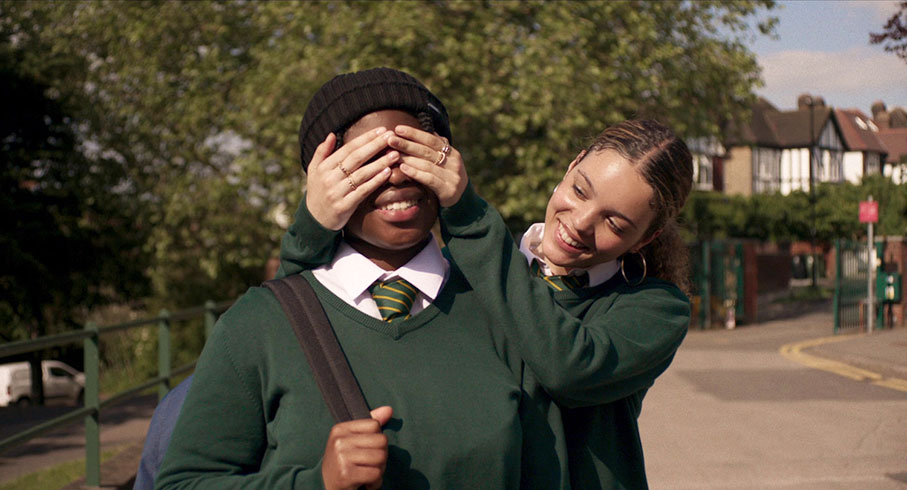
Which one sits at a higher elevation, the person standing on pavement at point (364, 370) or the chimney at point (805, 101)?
the chimney at point (805, 101)

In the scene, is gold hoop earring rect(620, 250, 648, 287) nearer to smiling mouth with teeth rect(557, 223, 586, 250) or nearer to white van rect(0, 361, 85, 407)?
smiling mouth with teeth rect(557, 223, 586, 250)

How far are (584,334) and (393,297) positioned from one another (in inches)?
13.6

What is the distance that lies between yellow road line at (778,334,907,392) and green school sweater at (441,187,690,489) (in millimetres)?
10794

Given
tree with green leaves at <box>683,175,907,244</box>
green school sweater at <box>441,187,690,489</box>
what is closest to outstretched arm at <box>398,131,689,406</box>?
green school sweater at <box>441,187,690,489</box>

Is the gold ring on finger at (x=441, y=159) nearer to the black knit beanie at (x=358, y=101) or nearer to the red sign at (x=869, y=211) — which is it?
the black knit beanie at (x=358, y=101)

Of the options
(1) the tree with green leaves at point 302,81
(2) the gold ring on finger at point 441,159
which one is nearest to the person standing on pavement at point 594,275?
(2) the gold ring on finger at point 441,159

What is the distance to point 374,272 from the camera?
1.66 meters

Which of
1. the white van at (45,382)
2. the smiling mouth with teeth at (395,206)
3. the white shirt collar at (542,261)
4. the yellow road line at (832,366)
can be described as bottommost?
the white van at (45,382)

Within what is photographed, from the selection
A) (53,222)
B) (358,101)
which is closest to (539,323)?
(358,101)

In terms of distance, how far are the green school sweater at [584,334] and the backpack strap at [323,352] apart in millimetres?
266

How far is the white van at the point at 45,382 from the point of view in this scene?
2144 cm

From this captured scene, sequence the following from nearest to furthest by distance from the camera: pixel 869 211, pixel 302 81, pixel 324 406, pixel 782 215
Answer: pixel 324 406 → pixel 302 81 → pixel 869 211 → pixel 782 215

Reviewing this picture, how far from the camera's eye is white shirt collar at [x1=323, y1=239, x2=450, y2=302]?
5.41 feet

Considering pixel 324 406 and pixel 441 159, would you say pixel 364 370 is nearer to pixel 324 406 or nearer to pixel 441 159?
pixel 324 406
